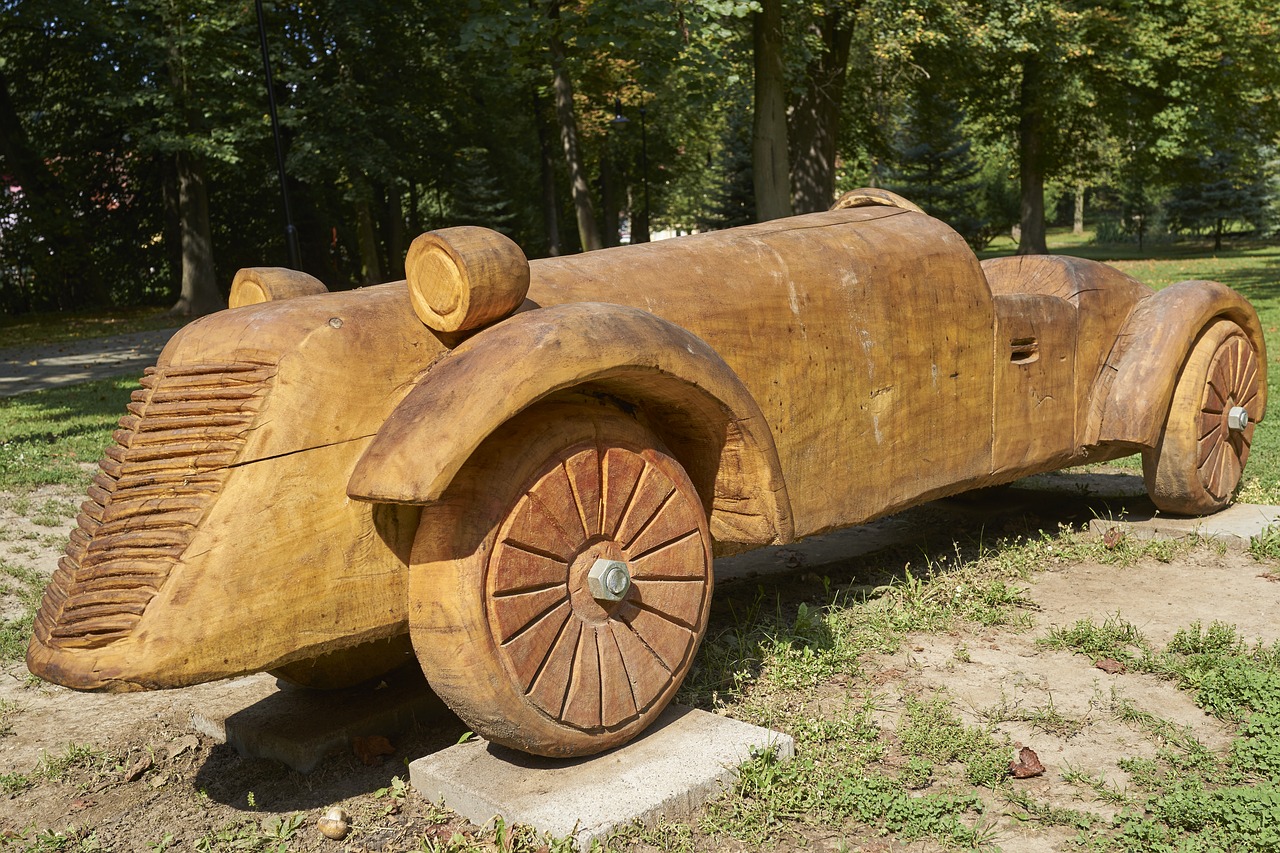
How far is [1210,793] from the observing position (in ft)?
9.55

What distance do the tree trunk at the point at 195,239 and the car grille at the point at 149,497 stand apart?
19582 millimetres

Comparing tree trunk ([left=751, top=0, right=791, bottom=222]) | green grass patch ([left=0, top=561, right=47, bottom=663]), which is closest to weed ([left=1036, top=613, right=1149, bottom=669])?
green grass patch ([left=0, top=561, right=47, bottom=663])

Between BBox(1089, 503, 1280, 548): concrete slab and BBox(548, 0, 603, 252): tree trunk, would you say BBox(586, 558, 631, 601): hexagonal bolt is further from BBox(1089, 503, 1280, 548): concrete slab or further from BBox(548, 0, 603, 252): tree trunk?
BBox(548, 0, 603, 252): tree trunk

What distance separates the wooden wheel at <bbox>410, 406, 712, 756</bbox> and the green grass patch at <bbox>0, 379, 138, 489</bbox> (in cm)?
483

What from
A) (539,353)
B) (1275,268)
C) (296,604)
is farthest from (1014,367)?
(1275,268)

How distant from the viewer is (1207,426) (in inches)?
206

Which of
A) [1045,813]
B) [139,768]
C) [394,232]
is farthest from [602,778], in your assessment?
[394,232]

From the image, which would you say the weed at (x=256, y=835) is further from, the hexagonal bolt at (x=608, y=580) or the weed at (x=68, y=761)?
the hexagonal bolt at (x=608, y=580)

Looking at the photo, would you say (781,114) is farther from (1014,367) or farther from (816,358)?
(816,358)

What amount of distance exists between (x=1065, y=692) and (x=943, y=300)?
1.47 meters

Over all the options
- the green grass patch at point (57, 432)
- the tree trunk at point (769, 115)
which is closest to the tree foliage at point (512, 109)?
the tree trunk at point (769, 115)

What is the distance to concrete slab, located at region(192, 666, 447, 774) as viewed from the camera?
3.45m

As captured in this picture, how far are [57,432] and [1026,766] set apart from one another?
863 cm

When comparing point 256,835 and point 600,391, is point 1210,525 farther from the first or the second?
point 256,835
